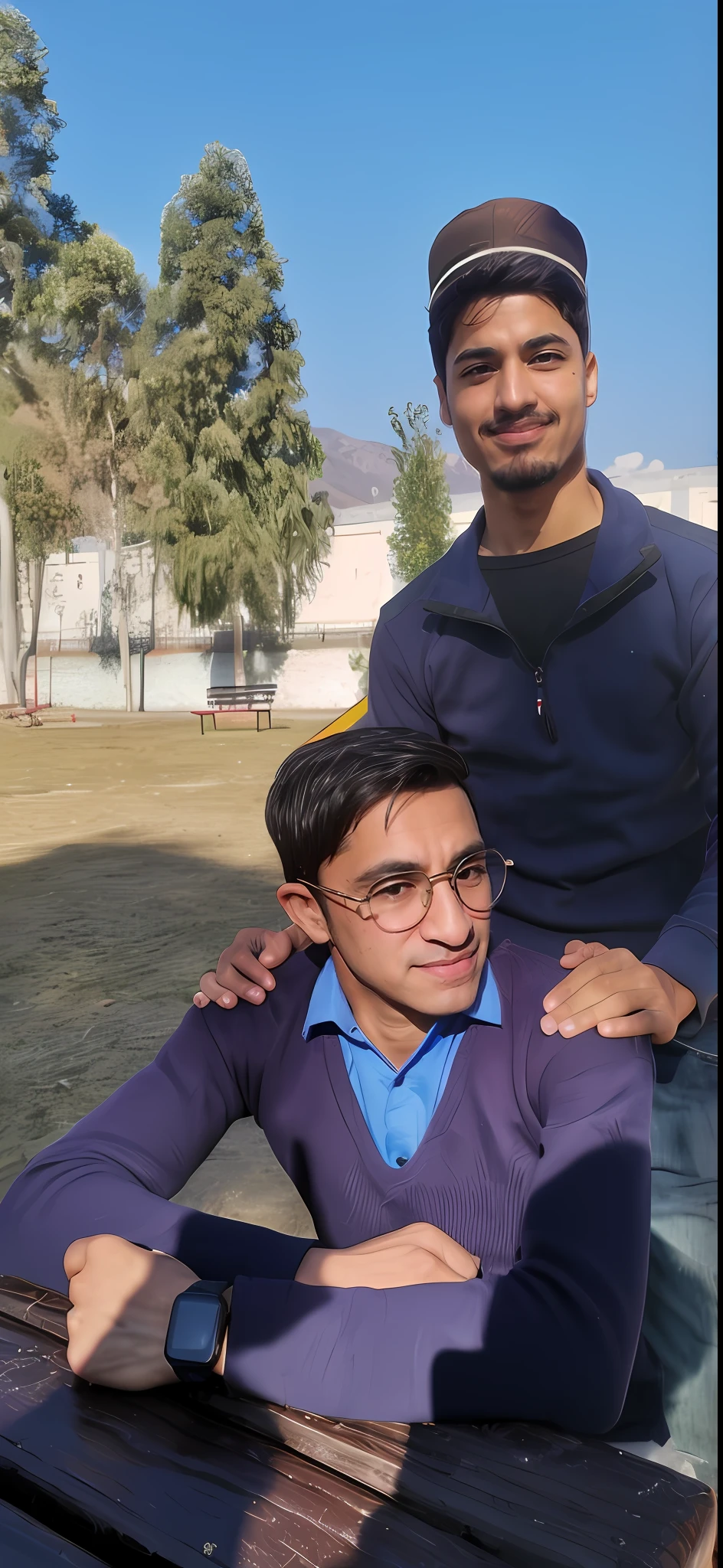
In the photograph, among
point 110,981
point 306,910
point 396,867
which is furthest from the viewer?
point 110,981

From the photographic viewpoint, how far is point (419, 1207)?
3.94 feet

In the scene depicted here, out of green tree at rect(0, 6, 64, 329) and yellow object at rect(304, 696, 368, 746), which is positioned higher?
green tree at rect(0, 6, 64, 329)

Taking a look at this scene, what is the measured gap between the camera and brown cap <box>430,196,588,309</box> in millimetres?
1450

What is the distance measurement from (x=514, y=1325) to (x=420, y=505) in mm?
17999

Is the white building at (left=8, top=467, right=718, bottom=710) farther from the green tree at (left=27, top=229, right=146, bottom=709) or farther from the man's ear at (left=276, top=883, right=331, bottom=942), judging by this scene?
the man's ear at (left=276, top=883, right=331, bottom=942)

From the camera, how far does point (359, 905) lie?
1.33m

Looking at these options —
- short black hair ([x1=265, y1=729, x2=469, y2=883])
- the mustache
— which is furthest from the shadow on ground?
the mustache

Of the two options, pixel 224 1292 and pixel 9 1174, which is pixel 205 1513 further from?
pixel 9 1174

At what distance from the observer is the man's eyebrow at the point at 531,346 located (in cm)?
145

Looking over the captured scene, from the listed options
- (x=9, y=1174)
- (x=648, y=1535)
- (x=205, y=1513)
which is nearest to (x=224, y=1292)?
(x=205, y=1513)

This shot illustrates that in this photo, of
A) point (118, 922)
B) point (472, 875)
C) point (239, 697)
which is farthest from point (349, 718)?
point (239, 697)

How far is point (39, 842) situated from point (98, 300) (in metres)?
16.8

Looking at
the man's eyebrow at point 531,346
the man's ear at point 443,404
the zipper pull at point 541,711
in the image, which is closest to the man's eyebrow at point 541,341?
the man's eyebrow at point 531,346

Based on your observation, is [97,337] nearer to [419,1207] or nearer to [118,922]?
[118,922]
